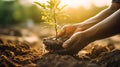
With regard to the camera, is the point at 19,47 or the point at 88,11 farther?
the point at 88,11

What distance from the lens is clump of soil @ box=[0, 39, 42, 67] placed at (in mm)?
3717

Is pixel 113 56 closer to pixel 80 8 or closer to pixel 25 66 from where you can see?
pixel 25 66

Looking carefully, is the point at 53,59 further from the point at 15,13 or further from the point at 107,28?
the point at 15,13

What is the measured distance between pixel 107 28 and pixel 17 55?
1.24 m

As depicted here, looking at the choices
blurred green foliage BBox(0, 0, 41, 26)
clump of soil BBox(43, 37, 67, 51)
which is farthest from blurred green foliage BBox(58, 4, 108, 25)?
clump of soil BBox(43, 37, 67, 51)

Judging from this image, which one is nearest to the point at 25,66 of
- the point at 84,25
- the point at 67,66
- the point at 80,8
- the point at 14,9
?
the point at 67,66

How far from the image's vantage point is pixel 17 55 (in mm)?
4160

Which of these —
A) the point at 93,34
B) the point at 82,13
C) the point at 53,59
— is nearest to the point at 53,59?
the point at 53,59

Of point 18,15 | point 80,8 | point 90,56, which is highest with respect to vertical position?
point 90,56

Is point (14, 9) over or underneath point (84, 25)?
underneath

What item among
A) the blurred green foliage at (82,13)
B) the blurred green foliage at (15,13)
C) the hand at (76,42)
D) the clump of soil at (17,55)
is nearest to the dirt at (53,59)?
the clump of soil at (17,55)

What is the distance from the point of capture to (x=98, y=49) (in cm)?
427

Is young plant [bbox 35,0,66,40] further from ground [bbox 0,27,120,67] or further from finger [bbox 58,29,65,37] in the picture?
ground [bbox 0,27,120,67]

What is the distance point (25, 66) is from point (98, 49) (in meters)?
1.10
